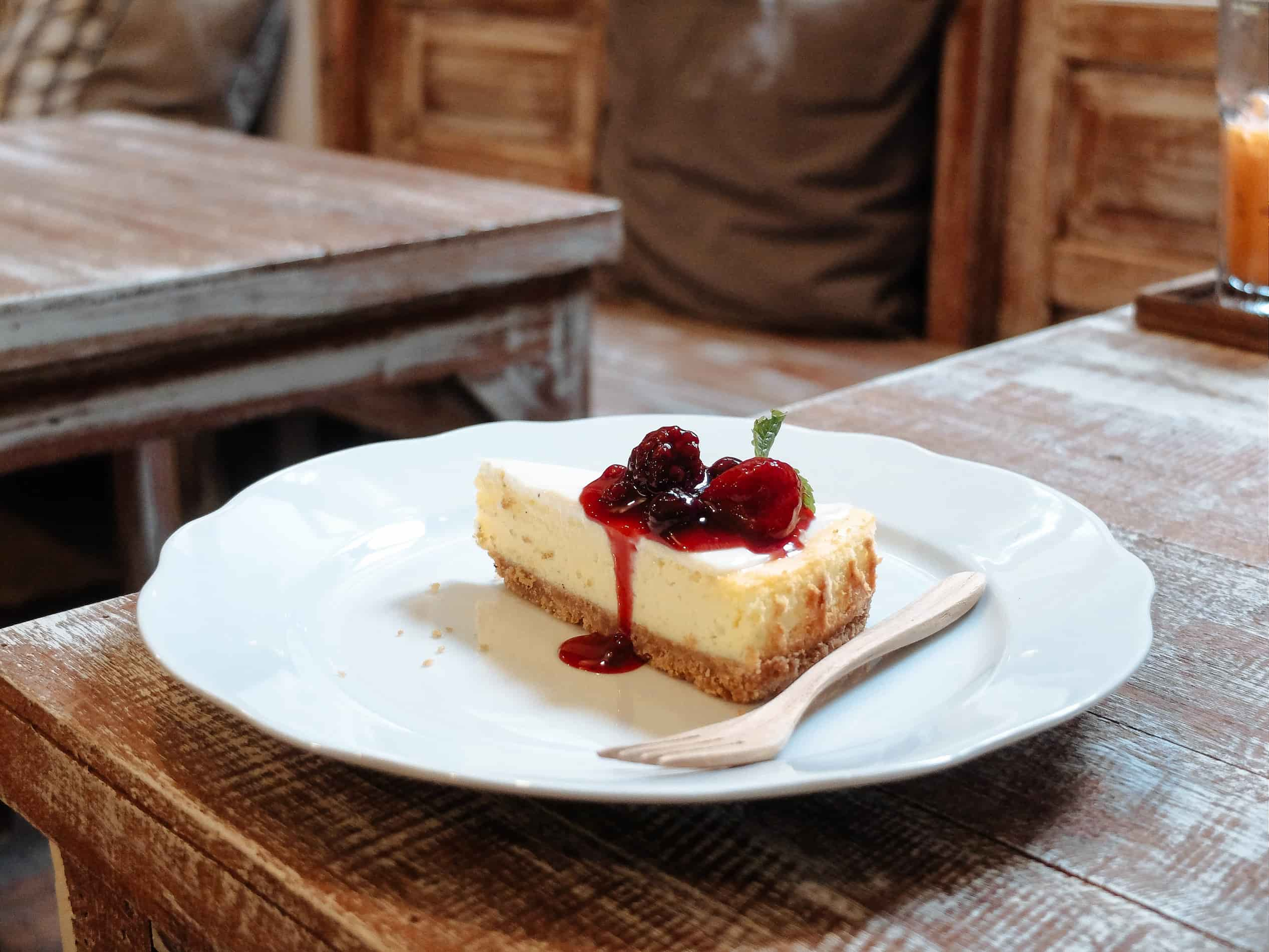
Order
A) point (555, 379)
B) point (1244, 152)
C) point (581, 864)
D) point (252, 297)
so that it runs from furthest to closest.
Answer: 1. point (555, 379)
2. point (252, 297)
3. point (1244, 152)
4. point (581, 864)

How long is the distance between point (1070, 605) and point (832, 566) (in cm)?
12

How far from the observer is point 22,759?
652 millimetres

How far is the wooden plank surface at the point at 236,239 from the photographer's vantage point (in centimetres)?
134

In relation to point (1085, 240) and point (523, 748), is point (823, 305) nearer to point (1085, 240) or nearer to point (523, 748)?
point (1085, 240)

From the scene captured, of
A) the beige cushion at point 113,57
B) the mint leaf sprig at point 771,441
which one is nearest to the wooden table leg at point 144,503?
the mint leaf sprig at point 771,441

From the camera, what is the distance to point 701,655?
2.15ft

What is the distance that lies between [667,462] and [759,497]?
0.05 meters

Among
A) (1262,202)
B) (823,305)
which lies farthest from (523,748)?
(823,305)

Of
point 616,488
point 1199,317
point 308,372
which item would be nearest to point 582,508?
point 616,488

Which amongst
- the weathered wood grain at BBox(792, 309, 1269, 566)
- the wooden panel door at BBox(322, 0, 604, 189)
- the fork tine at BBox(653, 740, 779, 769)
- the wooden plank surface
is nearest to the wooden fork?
the fork tine at BBox(653, 740, 779, 769)

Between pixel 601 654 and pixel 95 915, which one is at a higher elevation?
pixel 601 654

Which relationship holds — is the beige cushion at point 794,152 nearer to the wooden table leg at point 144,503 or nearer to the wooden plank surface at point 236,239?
the wooden plank surface at point 236,239

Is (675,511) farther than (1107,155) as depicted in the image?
No

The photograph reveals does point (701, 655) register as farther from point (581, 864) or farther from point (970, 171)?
point (970, 171)
